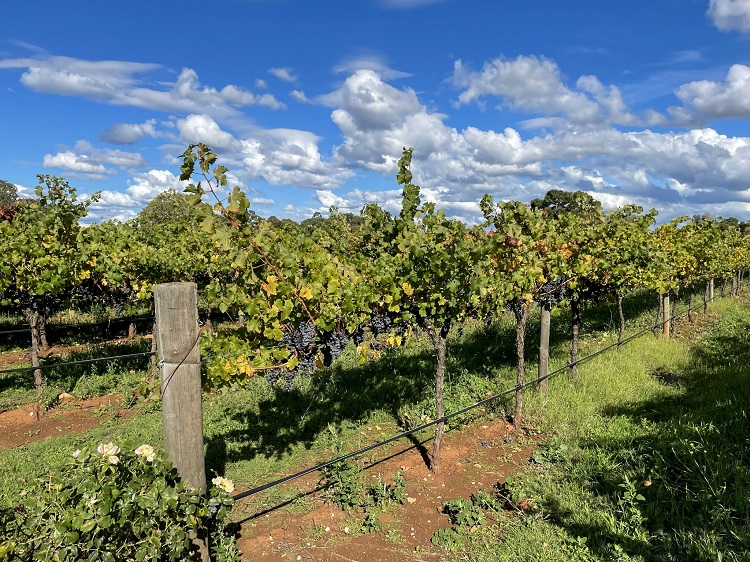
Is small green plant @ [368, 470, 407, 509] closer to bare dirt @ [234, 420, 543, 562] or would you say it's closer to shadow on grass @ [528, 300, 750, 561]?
bare dirt @ [234, 420, 543, 562]

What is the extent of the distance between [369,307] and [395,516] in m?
1.99

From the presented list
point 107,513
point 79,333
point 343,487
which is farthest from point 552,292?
point 79,333

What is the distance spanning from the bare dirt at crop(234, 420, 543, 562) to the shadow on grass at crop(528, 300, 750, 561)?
2.88 feet

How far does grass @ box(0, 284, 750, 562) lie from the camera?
3.80 meters

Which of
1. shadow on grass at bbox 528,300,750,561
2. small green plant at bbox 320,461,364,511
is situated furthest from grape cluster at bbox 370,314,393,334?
shadow on grass at bbox 528,300,750,561

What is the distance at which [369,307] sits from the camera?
15.0 feet

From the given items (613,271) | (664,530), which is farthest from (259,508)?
(613,271)

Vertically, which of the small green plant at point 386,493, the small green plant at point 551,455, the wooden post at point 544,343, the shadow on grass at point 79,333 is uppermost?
the wooden post at point 544,343

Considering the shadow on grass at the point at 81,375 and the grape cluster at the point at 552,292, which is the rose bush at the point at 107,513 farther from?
the shadow on grass at the point at 81,375

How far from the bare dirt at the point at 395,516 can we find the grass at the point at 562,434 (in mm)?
226

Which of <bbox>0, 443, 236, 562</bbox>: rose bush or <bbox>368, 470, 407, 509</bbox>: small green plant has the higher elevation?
<bbox>0, 443, 236, 562</bbox>: rose bush

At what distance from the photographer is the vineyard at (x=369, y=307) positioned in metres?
3.94

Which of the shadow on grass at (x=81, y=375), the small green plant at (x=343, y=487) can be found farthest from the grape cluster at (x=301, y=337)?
the shadow on grass at (x=81, y=375)

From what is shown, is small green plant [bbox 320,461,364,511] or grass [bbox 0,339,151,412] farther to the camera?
grass [bbox 0,339,151,412]
